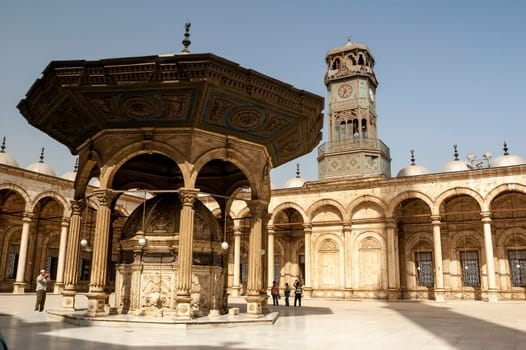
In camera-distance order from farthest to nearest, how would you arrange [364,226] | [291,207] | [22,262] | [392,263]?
[291,207] → [364,226] → [392,263] → [22,262]

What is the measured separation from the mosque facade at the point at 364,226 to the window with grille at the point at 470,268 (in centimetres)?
5

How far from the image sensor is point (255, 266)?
11.3m

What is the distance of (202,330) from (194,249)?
8.27 ft

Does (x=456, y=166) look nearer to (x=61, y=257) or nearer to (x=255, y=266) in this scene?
(x=255, y=266)

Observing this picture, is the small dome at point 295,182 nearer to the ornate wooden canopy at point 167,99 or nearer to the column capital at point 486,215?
the column capital at point 486,215

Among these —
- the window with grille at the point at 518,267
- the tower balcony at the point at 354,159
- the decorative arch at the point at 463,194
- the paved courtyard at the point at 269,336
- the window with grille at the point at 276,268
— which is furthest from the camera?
the window with grille at the point at 276,268

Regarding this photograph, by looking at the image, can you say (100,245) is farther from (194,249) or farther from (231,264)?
(231,264)

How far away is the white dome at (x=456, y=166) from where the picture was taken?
94.3ft

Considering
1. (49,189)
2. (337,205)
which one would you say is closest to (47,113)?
(49,189)

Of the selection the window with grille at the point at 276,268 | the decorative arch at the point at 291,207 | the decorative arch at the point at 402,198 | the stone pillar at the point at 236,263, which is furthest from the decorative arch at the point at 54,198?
the decorative arch at the point at 402,198

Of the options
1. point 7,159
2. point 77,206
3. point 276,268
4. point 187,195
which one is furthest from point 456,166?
point 7,159

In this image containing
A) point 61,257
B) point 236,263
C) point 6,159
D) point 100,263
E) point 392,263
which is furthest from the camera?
point 236,263

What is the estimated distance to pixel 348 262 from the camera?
26031 mm

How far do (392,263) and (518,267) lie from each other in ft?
22.7
